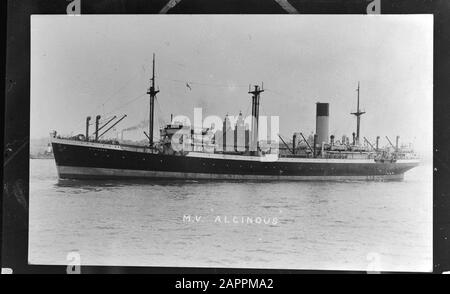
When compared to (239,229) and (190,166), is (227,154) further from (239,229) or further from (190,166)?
(239,229)

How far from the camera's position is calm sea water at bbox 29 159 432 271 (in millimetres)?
1884

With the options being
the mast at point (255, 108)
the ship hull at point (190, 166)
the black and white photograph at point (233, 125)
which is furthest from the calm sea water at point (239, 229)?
the mast at point (255, 108)

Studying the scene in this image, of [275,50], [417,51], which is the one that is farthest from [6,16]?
[417,51]

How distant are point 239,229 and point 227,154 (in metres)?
0.41

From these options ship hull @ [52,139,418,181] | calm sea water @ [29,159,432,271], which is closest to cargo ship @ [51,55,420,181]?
ship hull @ [52,139,418,181]

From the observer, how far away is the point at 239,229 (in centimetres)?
191

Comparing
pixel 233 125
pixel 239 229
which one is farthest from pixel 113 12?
pixel 239 229

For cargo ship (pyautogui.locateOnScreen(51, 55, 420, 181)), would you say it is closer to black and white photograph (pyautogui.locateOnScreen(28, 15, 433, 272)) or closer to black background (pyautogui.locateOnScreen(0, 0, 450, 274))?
black and white photograph (pyautogui.locateOnScreen(28, 15, 433, 272))

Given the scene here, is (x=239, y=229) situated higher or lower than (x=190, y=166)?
lower

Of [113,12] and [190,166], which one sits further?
[190,166]

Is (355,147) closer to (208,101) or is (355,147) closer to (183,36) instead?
(208,101)

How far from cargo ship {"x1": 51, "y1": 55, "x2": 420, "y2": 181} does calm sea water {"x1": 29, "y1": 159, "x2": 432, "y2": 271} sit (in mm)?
131

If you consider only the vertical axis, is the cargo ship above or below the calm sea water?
above

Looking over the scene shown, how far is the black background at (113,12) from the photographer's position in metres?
1.90
